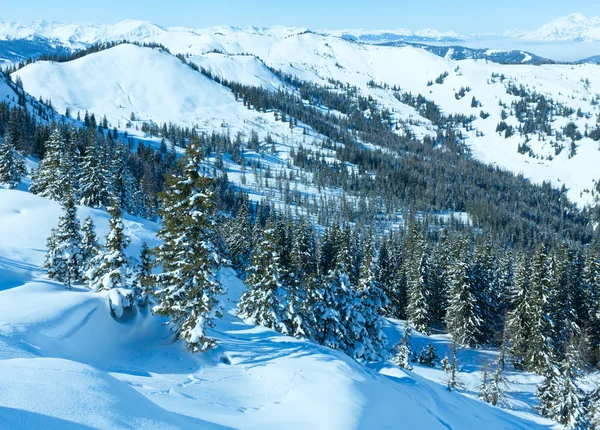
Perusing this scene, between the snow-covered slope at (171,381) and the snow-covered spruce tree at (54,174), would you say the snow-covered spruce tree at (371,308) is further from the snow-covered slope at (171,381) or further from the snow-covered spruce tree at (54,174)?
the snow-covered spruce tree at (54,174)

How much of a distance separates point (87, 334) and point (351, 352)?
63.4ft

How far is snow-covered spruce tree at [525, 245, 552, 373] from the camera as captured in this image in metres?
41.9

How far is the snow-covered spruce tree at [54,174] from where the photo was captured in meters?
52.2

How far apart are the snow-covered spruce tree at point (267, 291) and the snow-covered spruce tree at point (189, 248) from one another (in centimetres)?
835

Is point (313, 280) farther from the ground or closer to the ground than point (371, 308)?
farther from the ground

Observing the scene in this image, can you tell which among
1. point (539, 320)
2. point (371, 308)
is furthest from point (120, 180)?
point (539, 320)

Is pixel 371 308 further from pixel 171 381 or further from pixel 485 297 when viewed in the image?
pixel 485 297

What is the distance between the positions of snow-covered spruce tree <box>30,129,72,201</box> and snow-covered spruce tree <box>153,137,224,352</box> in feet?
128

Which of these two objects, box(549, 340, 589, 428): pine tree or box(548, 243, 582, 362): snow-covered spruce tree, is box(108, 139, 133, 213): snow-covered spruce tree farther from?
box(548, 243, 582, 362): snow-covered spruce tree

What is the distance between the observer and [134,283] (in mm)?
21219

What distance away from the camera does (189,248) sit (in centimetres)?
1878

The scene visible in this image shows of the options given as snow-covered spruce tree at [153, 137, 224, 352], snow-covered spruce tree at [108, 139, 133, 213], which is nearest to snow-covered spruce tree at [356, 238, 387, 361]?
snow-covered spruce tree at [153, 137, 224, 352]

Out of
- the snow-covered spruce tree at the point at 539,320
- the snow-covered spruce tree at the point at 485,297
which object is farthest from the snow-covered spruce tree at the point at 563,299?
the snow-covered spruce tree at the point at 485,297

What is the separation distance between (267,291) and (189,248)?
9981 mm
